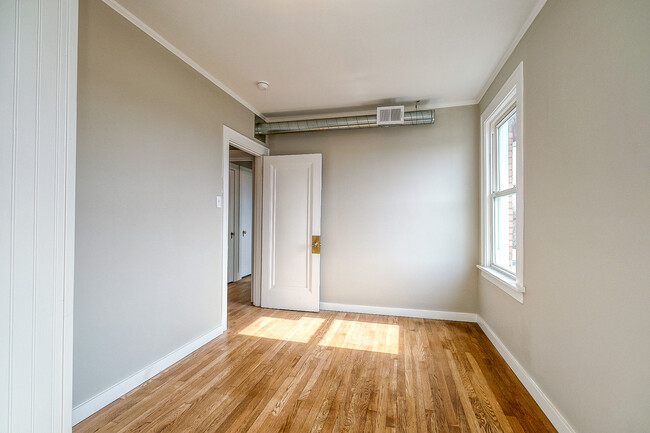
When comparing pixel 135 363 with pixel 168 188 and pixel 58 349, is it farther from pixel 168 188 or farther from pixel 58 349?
pixel 168 188

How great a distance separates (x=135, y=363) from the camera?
85.1 inches

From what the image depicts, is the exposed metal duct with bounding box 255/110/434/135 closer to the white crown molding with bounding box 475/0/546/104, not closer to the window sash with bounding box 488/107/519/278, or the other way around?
the white crown molding with bounding box 475/0/546/104

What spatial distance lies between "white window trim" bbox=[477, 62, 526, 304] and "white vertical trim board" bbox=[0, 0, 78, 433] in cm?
286

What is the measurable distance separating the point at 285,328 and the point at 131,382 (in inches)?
62.2

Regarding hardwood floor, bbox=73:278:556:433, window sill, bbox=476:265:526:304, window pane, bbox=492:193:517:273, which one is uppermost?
window pane, bbox=492:193:517:273

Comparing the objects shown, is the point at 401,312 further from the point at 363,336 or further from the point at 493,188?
the point at 493,188

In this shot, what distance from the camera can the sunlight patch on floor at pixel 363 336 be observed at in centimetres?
290

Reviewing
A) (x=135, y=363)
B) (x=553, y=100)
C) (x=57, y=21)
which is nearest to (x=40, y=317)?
(x=135, y=363)

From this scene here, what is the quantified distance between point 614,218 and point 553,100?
0.90 meters

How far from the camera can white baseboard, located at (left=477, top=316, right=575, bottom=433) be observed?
168 cm

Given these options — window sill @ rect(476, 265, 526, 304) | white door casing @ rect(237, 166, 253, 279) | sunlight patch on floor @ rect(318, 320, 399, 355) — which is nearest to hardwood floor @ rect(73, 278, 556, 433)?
sunlight patch on floor @ rect(318, 320, 399, 355)

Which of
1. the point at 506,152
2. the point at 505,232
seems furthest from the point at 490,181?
the point at 505,232

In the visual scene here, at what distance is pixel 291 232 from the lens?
13.3 feet

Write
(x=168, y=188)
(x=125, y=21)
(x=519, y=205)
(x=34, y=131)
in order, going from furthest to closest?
(x=168, y=188) → (x=519, y=205) → (x=125, y=21) → (x=34, y=131)
